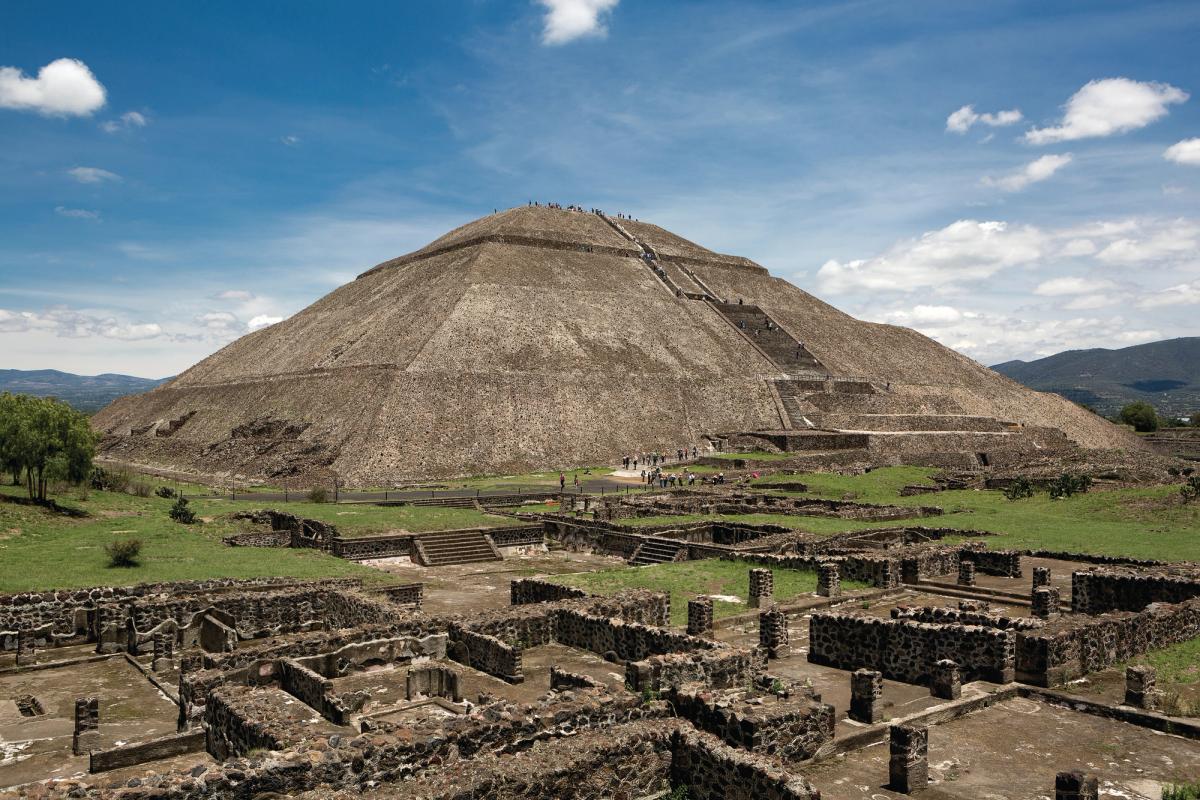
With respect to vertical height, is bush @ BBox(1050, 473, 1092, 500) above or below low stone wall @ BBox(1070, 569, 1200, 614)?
above

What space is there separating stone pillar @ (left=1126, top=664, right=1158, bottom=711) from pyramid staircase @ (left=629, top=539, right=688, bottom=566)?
1832 centimetres

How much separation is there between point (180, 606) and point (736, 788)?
618 inches

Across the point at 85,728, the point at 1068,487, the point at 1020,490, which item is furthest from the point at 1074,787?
the point at 1020,490

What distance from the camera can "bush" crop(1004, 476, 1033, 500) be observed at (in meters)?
46.3

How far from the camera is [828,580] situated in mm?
22719

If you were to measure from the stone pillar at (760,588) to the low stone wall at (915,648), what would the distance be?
4.85 metres

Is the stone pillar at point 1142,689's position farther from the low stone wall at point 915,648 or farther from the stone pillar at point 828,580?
the stone pillar at point 828,580

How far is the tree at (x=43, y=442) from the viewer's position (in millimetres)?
38469

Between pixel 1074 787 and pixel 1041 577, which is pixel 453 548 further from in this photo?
pixel 1074 787

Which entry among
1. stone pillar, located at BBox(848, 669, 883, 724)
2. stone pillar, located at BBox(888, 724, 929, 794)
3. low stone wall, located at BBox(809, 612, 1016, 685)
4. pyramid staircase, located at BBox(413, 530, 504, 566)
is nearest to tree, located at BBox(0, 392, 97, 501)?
pyramid staircase, located at BBox(413, 530, 504, 566)

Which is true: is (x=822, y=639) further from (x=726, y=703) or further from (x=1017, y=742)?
(x=726, y=703)

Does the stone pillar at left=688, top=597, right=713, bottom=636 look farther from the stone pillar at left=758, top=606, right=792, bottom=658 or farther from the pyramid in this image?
the pyramid

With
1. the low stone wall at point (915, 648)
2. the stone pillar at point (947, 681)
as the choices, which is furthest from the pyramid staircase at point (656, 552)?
the stone pillar at point (947, 681)

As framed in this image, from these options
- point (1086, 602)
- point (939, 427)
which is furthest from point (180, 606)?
point (939, 427)
